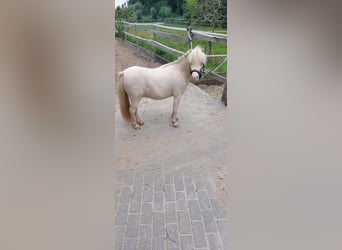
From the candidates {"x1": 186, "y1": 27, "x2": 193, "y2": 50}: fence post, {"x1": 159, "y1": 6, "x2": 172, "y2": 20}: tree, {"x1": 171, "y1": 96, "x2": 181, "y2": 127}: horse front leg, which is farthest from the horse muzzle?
{"x1": 159, "y1": 6, "x2": 172, "y2": 20}: tree

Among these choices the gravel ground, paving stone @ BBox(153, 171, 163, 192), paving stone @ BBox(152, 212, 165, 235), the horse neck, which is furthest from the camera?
the horse neck

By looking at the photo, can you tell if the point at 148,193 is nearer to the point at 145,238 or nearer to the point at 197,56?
the point at 145,238

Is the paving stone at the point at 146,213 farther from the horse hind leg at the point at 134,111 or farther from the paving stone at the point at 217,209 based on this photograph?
the horse hind leg at the point at 134,111

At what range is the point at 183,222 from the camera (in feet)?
4.03

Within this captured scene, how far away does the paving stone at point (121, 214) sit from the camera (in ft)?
4.03

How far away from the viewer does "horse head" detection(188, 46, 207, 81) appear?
4.97 ft

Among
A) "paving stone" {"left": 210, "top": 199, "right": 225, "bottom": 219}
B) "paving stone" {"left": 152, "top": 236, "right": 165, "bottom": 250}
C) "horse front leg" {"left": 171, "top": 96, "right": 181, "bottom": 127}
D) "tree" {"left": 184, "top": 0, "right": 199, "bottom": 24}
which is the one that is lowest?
"paving stone" {"left": 152, "top": 236, "right": 165, "bottom": 250}

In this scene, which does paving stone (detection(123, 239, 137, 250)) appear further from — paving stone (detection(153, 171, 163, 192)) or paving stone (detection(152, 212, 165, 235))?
paving stone (detection(153, 171, 163, 192))

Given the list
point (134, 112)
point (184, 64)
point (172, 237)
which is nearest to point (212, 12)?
point (184, 64)
